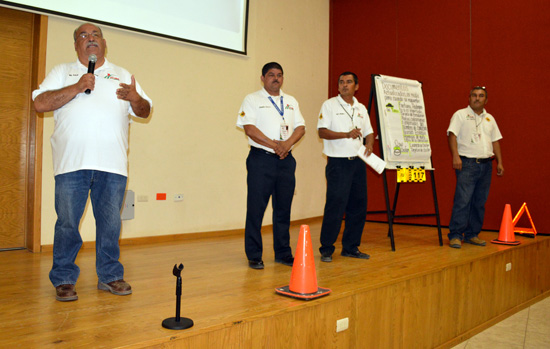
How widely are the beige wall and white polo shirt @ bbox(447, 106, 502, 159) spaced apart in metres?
2.34

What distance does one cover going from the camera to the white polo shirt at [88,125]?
231 cm

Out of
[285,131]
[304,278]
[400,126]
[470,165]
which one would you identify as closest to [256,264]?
[304,278]

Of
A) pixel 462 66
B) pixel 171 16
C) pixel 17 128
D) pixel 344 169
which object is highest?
pixel 171 16

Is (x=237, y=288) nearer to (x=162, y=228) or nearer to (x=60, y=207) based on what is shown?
(x=60, y=207)

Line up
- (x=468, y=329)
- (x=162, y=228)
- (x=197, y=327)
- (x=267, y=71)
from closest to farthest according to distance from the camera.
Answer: (x=197, y=327), (x=267, y=71), (x=468, y=329), (x=162, y=228)

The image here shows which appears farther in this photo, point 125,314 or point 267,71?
point 267,71

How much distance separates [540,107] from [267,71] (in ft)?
12.1

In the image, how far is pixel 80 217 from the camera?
243cm

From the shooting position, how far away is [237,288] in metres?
2.62

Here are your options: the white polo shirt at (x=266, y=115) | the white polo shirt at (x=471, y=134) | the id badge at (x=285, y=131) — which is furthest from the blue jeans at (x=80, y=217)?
the white polo shirt at (x=471, y=134)

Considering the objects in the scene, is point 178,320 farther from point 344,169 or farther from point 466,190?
point 466,190

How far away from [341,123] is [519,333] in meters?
2.12

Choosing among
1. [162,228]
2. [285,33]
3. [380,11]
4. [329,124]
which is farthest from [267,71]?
[380,11]

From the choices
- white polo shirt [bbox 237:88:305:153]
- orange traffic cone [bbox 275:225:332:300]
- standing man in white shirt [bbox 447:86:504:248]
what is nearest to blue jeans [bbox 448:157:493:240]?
standing man in white shirt [bbox 447:86:504:248]
